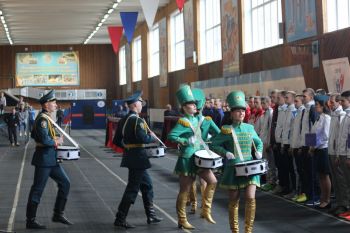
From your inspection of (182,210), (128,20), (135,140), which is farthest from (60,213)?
(128,20)

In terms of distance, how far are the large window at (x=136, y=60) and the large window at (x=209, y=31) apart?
17306 millimetres

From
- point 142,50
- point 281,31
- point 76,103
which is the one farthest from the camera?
point 76,103

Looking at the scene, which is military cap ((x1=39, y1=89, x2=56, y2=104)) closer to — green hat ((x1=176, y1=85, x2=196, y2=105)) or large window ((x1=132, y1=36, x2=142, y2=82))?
green hat ((x1=176, y1=85, x2=196, y2=105))

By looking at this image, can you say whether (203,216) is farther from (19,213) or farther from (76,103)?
(76,103)

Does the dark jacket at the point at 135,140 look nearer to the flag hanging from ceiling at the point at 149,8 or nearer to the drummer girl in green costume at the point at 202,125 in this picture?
the drummer girl in green costume at the point at 202,125

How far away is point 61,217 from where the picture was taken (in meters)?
9.56

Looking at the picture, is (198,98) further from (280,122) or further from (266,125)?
(266,125)

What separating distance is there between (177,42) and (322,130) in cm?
2485

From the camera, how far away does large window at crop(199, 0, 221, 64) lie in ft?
91.9

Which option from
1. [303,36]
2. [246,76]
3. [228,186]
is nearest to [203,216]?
[228,186]

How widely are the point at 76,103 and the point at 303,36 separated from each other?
1275 inches

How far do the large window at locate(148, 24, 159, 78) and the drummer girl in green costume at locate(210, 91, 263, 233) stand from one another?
32999 mm

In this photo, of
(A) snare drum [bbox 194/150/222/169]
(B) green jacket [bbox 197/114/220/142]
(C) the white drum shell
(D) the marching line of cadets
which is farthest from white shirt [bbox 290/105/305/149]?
(A) snare drum [bbox 194/150/222/169]

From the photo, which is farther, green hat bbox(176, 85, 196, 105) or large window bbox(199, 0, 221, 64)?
large window bbox(199, 0, 221, 64)
